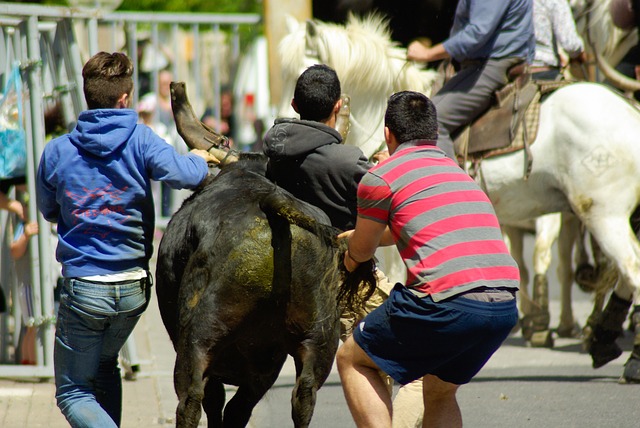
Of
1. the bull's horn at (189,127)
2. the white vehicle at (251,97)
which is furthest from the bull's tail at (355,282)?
the white vehicle at (251,97)

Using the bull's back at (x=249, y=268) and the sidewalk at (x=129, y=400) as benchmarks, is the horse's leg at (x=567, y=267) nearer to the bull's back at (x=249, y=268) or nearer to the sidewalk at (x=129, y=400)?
the sidewalk at (x=129, y=400)

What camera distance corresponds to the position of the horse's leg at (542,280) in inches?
345

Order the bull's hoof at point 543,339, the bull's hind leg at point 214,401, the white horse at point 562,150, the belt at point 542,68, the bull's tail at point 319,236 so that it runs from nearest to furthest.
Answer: the bull's tail at point 319,236, the bull's hind leg at point 214,401, the white horse at point 562,150, the belt at point 542,68, the bull's hoof at point 543,339

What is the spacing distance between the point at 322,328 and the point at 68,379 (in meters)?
1.13

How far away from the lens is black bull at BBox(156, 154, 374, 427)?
13.7 feet

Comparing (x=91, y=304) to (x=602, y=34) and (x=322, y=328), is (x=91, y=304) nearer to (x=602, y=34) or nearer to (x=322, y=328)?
(x=322, y=328)

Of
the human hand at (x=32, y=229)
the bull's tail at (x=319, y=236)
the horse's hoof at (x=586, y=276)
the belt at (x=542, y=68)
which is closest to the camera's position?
the bull's tail at (x=319, y=236)

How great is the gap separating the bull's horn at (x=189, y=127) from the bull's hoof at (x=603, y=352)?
3.51m

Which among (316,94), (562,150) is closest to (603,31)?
(562,150)

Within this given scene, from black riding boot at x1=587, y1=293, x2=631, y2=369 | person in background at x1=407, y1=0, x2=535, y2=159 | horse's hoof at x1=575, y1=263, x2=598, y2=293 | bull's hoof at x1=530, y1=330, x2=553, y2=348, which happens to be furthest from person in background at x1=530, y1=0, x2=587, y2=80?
bull's hoof at x1=530, y1=330, x2=553, y2=348

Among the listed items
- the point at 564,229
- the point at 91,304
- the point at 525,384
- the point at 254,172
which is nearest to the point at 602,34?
the point at 564,229

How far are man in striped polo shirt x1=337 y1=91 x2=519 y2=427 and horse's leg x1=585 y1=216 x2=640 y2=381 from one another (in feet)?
11.1

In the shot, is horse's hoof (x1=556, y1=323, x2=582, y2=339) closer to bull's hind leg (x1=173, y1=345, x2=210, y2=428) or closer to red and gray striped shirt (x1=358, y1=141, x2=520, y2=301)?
red and gray striped shirt (x1=358, y1=141, x2=520, y2=301)

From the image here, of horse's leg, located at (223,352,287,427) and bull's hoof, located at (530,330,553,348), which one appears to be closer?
horse's leg, located at (223,352,287,427)
